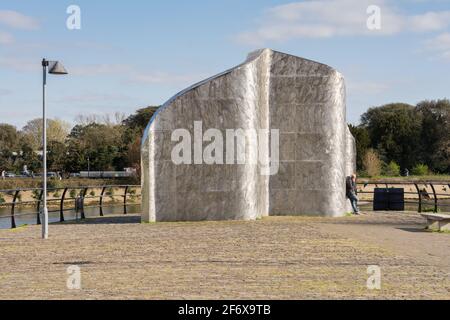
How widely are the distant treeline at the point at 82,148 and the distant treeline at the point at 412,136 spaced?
3189 cm

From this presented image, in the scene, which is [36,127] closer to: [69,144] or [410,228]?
[69,144]

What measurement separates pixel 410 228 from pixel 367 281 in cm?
1044

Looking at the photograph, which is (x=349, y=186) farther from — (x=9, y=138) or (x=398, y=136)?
(x=9, y=138)

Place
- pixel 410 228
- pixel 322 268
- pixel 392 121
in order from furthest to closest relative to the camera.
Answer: pixel 392 121
pixel 410 228
pixel 322 268

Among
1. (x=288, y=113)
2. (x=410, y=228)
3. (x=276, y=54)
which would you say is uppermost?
(x=276, y=54)

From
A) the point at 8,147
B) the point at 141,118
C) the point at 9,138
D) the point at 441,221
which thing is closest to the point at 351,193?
the point at 441,221

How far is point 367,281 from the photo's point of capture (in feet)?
34.1

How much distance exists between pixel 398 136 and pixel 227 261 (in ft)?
274

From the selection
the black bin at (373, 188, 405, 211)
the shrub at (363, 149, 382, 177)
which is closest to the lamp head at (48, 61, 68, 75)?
the black bin at (373, 188, 405, 211)

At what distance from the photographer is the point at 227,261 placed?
12.9m

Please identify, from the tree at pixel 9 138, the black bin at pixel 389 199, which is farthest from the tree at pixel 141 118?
the black bin at pixel 389 199
